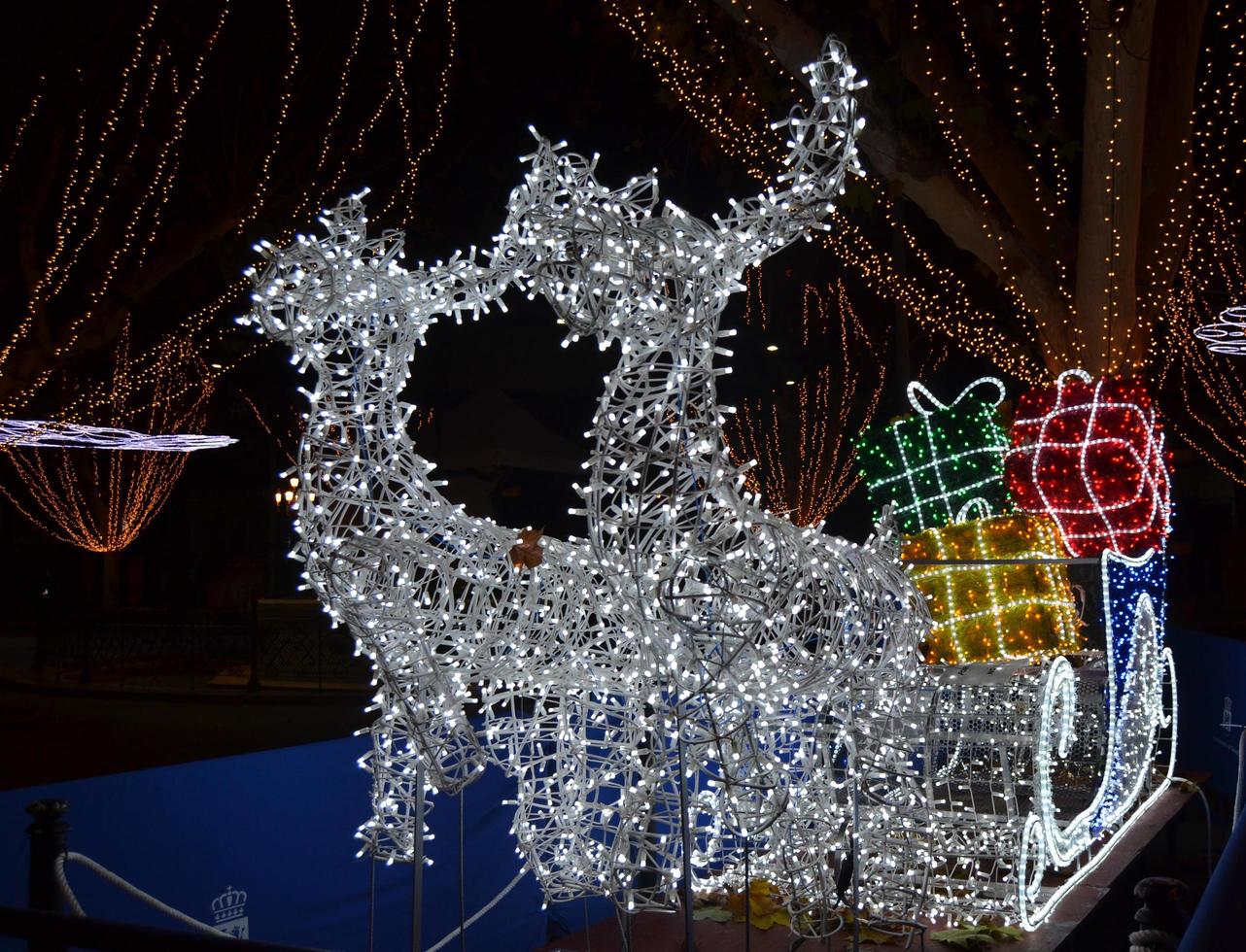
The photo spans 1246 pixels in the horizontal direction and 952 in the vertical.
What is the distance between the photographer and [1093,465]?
21.8ft

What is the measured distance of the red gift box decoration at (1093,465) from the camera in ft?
21.7

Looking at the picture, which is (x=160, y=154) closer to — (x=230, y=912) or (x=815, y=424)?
(x=230, y=912)

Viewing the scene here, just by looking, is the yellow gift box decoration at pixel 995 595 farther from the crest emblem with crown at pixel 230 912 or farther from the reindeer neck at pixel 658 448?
the crest emblem with crown at pixel 230 912

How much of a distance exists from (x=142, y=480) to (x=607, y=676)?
1771 cm

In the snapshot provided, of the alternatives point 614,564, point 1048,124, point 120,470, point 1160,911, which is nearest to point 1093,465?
point 1048,124

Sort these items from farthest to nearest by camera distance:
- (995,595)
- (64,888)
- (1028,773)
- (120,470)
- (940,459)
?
1. (120,470)
2. (940,459)
3. (1028,773)
4. (995,595)
5. (64,888)

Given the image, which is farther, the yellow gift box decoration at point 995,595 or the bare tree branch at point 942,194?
the bare tree branch at point 942,194

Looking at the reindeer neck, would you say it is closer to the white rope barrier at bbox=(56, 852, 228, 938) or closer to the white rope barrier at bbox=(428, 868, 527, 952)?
the white rope barrier at bbox=(56, 852, 228, 938)

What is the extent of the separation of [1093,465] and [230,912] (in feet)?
15.9

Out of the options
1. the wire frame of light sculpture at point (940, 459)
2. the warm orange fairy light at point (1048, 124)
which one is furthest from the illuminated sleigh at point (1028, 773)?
the warm orange fairy light at point (1048, 124)

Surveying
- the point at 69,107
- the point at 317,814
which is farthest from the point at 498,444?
the point at 317,814

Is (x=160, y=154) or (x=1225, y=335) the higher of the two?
(x=160, y=154)

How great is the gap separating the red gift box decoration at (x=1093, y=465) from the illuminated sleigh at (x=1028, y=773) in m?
0.20

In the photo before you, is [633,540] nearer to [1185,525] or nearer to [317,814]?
[317,814]
